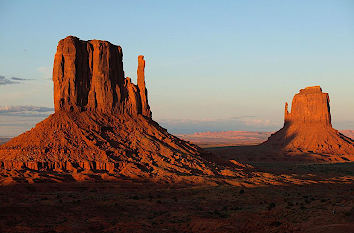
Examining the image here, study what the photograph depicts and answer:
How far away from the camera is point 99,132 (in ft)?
191

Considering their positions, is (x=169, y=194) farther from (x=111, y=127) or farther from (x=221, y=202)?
(x=111, y=127)

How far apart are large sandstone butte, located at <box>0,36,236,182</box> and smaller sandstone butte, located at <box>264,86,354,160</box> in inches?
2599

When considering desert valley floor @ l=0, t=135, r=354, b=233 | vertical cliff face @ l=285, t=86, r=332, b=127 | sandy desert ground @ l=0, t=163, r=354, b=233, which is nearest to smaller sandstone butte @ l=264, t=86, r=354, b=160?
vertical cliff face @ l=285, t=86, r=332, b=127

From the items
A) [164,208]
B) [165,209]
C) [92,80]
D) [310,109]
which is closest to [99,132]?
[92,80]

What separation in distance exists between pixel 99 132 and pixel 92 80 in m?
9.91

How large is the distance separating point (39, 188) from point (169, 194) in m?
15.1

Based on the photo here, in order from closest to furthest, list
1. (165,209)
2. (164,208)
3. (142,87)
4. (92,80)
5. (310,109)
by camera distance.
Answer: (165,209) → (164,208) → (92,80) → (142,87) → (310,109)

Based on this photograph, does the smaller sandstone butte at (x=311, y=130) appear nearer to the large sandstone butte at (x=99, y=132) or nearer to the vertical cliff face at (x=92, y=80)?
the large sandstone butte at (x=99, y=132)

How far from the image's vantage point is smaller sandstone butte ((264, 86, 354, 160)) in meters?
120

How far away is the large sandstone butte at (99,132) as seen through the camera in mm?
52906

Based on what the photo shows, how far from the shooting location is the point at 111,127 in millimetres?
60281

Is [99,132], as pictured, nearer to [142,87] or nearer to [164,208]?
[142,87]

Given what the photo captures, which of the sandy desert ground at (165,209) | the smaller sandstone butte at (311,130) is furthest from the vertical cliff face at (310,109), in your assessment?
the sandy desert ground at (165,209)

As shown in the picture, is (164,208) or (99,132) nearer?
(164,208)
